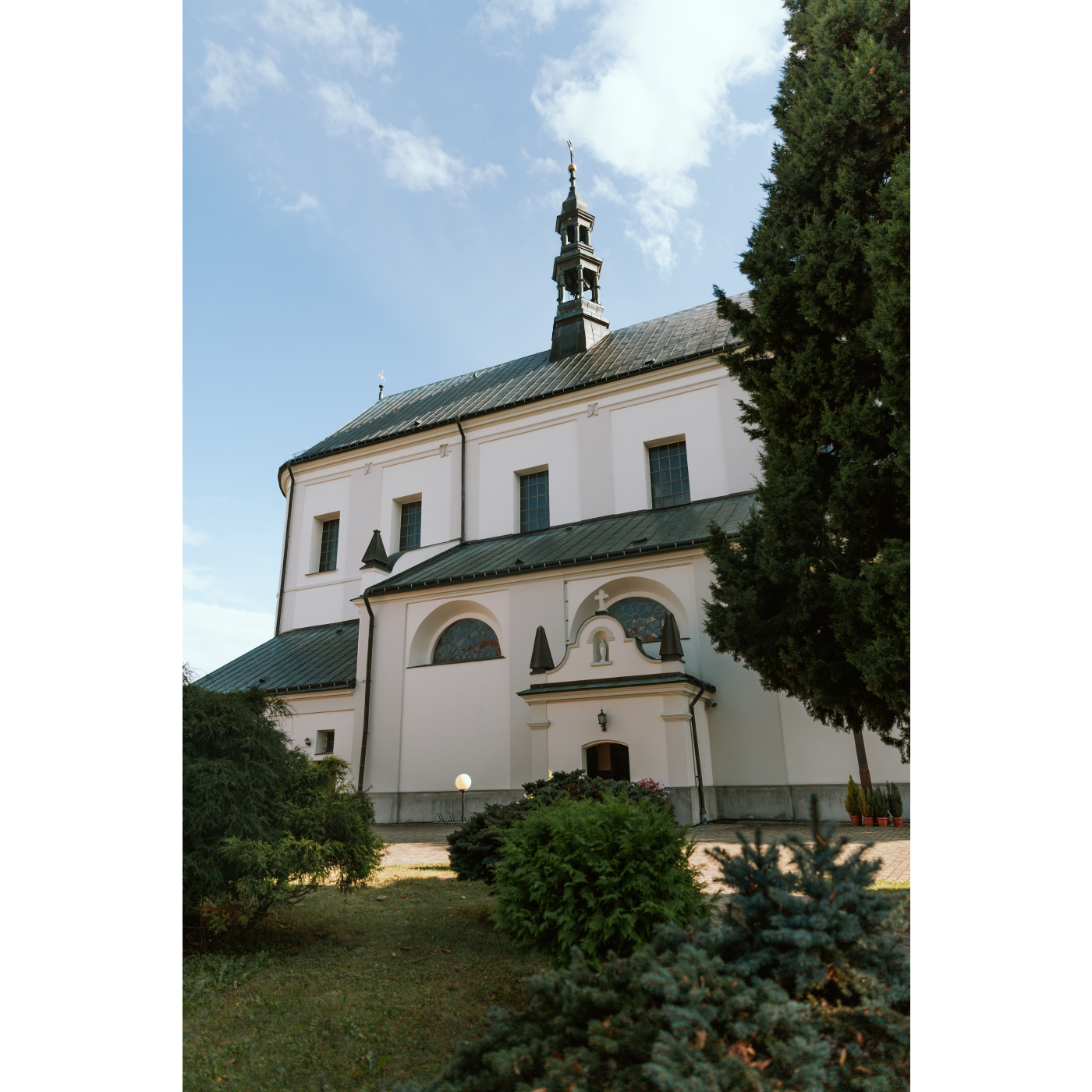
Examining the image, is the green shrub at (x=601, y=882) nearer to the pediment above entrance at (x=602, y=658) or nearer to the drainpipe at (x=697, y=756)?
the drainpipe at (x=697, y=756)

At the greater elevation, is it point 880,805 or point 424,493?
point 424,493

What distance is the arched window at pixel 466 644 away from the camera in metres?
18.3

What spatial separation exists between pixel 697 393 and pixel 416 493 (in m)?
9.70

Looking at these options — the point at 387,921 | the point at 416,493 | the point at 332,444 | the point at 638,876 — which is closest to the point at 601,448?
the point at 416,493

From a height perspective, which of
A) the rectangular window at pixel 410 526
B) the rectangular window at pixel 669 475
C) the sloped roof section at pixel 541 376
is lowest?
the rectangular window at pixel 410 526

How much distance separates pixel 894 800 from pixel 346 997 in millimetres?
10914

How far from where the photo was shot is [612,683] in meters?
14.8

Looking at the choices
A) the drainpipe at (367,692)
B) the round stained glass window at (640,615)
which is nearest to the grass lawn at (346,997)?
the round stained glass window at (640,615)

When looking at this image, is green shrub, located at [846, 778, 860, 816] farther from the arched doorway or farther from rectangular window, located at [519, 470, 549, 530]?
rectangular window, located at [519, 470, 549, 530]

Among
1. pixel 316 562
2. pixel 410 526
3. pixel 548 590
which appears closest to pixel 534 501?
pixel 410 526

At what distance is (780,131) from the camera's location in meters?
9.03

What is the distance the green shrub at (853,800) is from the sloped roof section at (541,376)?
1166 cm

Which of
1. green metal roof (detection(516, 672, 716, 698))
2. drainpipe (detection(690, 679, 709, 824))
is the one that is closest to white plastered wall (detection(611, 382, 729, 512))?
green metal roof (detection(516, 672, 716, 698))

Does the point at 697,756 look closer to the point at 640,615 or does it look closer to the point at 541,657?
the point at 640,615
